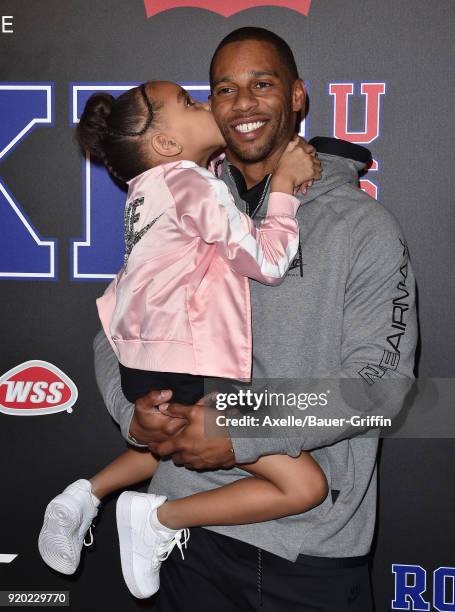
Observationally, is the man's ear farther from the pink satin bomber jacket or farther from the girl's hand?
the pink satin bomber jacket

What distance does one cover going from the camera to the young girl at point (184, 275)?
1505 millimetres

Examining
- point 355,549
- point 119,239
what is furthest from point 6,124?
point 355,549

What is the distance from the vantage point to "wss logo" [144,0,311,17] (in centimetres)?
206

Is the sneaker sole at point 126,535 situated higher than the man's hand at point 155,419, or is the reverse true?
the man's hand at point 155,419

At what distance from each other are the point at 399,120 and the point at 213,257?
807 mm

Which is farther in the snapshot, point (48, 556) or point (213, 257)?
point (48, 556)

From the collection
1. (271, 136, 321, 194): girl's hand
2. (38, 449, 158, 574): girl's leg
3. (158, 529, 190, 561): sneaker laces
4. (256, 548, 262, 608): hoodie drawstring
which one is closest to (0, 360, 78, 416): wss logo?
(38, 449, 158, 574): girl's leg

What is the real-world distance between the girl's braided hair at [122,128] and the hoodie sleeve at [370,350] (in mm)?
562

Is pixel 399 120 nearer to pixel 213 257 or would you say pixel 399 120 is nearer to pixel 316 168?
pixel 316 168

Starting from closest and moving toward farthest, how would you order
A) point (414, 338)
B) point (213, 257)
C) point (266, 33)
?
point (414, 338) < point (213, 257) < point (266, 33)

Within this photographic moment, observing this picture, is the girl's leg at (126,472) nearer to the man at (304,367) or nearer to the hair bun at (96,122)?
the man at (304,367)

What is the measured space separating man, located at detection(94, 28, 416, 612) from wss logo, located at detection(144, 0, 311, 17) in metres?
0.40

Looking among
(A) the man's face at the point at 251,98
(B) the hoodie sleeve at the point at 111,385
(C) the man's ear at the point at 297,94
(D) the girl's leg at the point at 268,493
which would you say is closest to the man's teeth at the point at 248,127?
(A) the man's face at the point at 251,98

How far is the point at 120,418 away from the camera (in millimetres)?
1677
